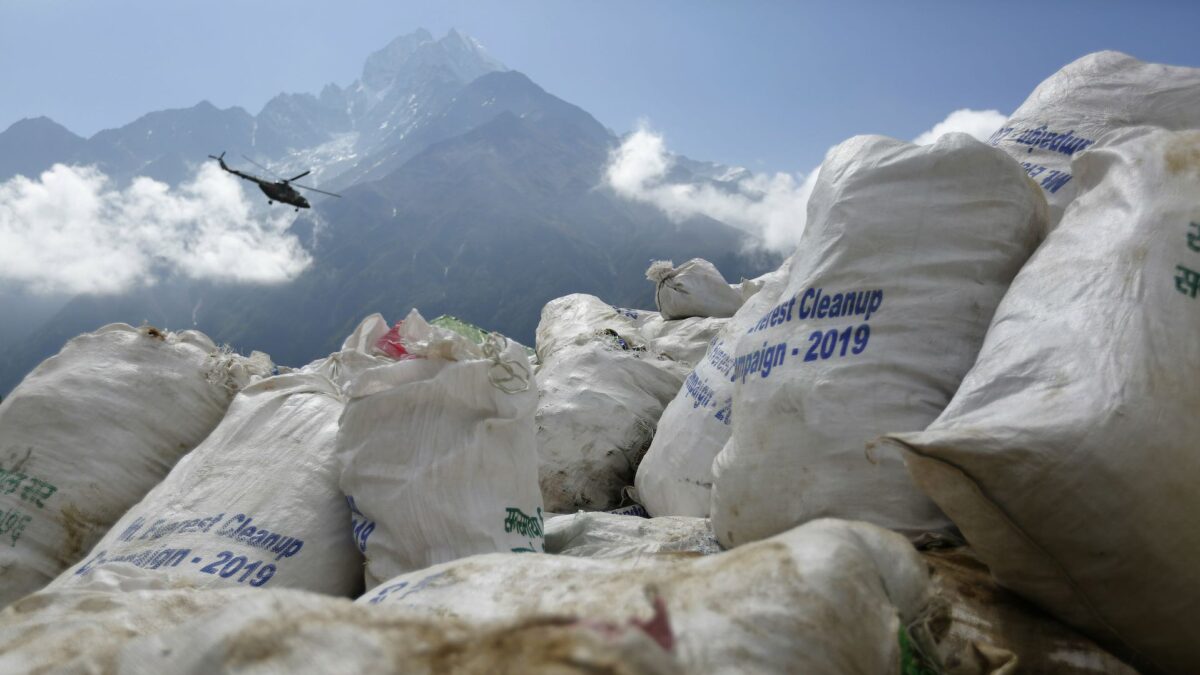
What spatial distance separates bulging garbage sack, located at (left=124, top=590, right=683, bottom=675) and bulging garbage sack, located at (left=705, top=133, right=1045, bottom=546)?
820mm

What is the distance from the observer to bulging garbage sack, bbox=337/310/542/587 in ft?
4.60

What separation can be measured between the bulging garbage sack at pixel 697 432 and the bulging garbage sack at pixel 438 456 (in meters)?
0.47

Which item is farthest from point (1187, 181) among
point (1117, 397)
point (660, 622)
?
point (660, 622)

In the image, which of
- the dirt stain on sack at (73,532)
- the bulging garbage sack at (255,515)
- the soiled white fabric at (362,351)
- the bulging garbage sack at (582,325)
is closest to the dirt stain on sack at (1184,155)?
the soiled white fabric at (362,351)

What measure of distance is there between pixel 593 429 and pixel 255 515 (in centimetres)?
112

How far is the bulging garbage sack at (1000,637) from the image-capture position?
2.81 feet

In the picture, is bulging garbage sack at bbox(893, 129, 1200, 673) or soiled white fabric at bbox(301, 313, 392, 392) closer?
bulging garbage sack at bbox(893, 129, 1200, 673)

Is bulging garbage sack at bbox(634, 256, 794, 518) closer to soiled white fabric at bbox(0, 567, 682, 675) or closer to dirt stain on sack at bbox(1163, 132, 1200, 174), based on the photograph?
dirt stain on sack at bbox(1163, 132, 1200, 174)

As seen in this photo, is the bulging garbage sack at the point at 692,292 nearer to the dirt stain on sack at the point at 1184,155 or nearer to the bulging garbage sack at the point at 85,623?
the dirt stain on sack at the point at 1184,155

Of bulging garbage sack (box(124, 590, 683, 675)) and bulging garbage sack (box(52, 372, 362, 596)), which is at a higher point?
bulging garbage sack (box(124, 590, 683, 675))

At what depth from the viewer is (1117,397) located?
89 centimetres

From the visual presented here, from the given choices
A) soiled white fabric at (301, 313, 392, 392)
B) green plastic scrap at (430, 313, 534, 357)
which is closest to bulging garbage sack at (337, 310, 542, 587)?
soiled white fabric at (301, 313, 392, 392)

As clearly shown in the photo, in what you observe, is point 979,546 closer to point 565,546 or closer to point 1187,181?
point 1187,181

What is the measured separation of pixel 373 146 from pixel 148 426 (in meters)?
157
